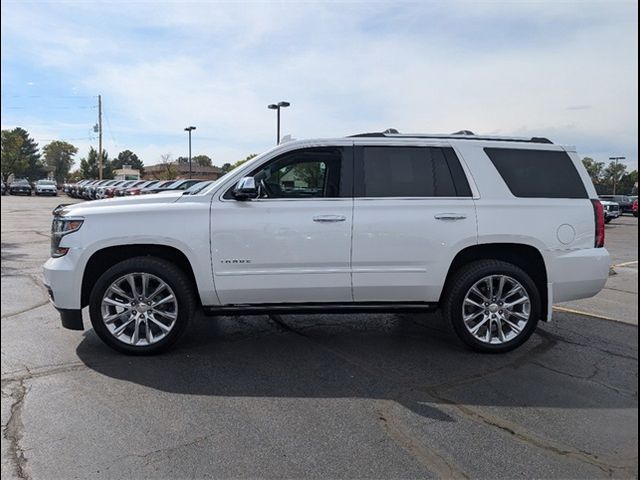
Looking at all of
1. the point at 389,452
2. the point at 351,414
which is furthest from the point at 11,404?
the point at 389,452

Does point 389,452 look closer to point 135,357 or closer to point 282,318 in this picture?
point 135,357

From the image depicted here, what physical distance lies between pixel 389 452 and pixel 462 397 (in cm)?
102

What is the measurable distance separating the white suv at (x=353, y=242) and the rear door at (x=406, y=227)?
13mm

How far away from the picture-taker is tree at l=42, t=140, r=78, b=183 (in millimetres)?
71500

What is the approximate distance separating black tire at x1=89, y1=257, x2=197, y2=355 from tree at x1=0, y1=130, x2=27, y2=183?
3764cm

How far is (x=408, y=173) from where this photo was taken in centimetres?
483

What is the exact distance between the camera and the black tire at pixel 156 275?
4480mm

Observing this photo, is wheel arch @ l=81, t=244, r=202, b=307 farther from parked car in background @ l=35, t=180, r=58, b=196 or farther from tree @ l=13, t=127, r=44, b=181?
tree @ l=13, t=127, r=44, b=181

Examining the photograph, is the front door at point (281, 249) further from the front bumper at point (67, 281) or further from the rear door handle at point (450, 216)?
the front bumper at point (67, 281)

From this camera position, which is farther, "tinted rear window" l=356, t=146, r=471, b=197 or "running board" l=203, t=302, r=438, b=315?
"tinted rear window" l=356, t=146, r=471, b=197

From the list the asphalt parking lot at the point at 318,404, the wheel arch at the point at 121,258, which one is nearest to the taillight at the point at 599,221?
the asphalt parking lot at the point at 318,404

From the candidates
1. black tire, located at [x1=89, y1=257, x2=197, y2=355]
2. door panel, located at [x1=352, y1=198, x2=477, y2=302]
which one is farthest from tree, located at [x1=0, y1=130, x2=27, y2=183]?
door panel, located at [x1=352, y1=198, x2=477, y2=302]

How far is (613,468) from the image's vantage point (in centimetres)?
290

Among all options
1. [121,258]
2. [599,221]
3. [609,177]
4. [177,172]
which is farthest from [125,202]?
[609,177]
